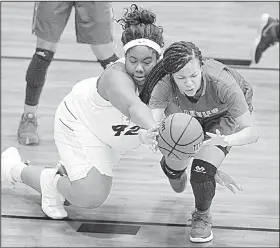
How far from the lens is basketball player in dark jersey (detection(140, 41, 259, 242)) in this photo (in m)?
3.46

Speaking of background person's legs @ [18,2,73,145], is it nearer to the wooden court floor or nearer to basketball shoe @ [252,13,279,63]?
the wooden court floor

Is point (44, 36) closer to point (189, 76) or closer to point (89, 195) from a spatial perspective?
point (89, 195)

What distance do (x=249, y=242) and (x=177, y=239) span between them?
0.30 metres

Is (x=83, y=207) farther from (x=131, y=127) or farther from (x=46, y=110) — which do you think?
(x=46, y=110)

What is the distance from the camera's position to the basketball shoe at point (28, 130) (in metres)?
4.89

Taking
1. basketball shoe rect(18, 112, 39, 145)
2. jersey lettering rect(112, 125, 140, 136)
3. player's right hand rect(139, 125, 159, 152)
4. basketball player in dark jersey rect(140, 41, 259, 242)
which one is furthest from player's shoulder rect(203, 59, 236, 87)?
basketball shoe rect(18, 112, 39, 145)

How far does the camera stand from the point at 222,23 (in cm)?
718

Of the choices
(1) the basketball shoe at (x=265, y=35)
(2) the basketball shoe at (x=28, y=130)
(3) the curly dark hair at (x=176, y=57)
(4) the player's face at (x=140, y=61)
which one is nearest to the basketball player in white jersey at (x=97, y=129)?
(4) the player's face at (x=140, y=61)

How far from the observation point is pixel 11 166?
4277 millimetres

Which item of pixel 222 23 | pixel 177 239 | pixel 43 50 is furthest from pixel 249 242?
pixel 222 23

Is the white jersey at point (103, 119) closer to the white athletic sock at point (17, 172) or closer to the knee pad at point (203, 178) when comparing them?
the knee pad at point (203, 178)

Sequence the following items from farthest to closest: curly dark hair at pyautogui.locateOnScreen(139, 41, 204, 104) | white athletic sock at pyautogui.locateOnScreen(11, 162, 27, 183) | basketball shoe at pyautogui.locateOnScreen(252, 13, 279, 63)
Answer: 1. basketball shoe at pyautogui.locateOnScreen(252, 13, 279, 63)
2. white athletic sock at pyautogui.locateOnScreen(11, 162, 27, 183)
3. curly dark hair at pyautogui.locateOnScreen(139, 41, 204, 104)

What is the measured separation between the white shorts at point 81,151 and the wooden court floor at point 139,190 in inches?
9.8

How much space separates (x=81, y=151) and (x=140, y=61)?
0.53 m
